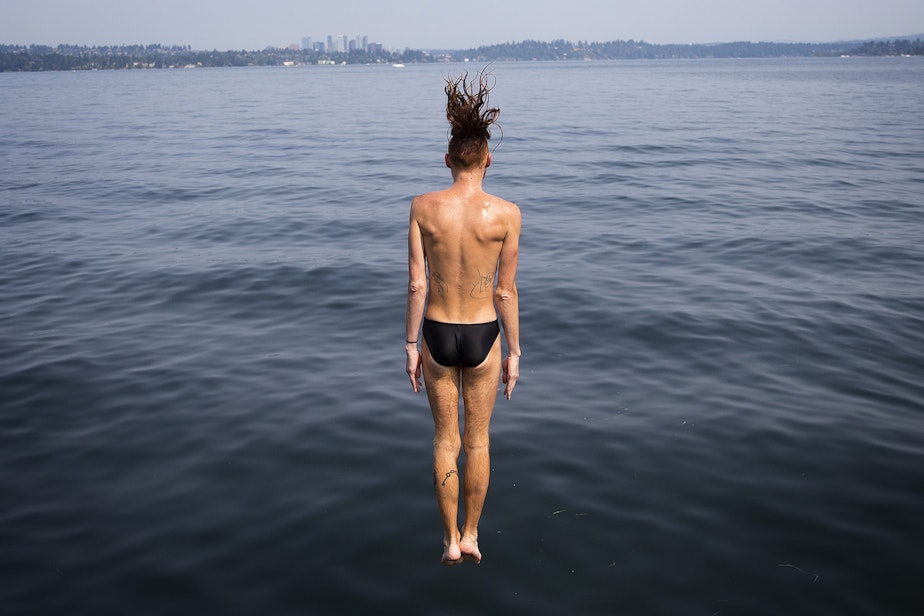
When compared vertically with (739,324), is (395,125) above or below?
above

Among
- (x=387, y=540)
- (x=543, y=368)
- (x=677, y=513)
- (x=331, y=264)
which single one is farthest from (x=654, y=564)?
(x=331, y=264)

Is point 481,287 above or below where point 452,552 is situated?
above

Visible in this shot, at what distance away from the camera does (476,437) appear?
5637 mm

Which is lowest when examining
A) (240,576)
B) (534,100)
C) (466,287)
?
(240,576)

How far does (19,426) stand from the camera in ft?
26.2

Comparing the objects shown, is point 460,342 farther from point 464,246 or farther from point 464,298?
point 464,246

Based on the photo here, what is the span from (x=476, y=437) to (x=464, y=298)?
108 cm

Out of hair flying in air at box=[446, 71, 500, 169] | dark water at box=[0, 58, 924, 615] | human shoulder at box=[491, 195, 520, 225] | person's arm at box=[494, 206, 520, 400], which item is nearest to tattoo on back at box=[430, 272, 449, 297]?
person's arm at box=[494, 206, 520, 400]

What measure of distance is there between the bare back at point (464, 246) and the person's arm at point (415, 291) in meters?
0.03

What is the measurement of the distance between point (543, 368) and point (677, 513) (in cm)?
357

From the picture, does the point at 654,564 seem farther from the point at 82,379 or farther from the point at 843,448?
the point at 82,379

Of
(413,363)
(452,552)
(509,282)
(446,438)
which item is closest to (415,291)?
(413,363)

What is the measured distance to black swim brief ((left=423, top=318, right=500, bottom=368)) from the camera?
5.40m

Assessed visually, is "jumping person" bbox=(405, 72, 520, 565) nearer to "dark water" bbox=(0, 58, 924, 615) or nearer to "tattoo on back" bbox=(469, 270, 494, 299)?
"tattoo on back" bbox=(469, 270, 494, 299)
